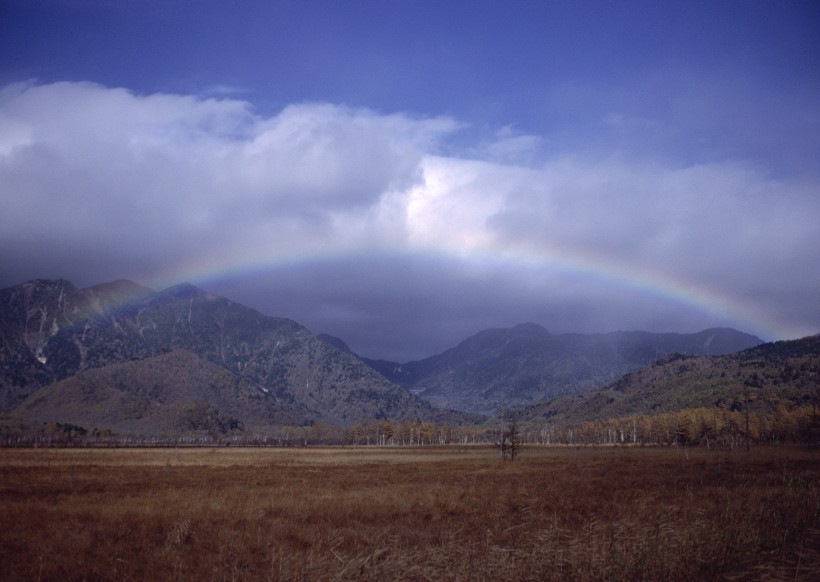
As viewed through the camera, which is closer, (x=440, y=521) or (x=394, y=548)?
(x=394, y=548)

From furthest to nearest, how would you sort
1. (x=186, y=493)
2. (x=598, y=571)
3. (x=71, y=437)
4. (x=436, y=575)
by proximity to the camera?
(x=71, y=437) → (x=186, y=493) → (x=436, y=575) → (x=598, y=571)

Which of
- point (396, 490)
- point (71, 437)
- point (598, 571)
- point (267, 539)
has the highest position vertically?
point (598, 571)

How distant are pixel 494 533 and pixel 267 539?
745 centimetres

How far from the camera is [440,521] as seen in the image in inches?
861

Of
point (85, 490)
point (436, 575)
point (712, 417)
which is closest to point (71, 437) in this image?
point (85, 490)

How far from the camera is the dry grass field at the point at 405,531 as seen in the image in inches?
458

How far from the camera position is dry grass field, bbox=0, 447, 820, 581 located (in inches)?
458

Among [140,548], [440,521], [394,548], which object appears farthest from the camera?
[440,521]

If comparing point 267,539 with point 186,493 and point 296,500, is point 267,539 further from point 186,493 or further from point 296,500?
point 186,493

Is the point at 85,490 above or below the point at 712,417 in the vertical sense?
above

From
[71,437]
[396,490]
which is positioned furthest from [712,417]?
[71,437]

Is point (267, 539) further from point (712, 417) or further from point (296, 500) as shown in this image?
point (712, 417)

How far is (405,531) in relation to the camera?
64.1 feet

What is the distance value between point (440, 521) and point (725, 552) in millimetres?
12367
